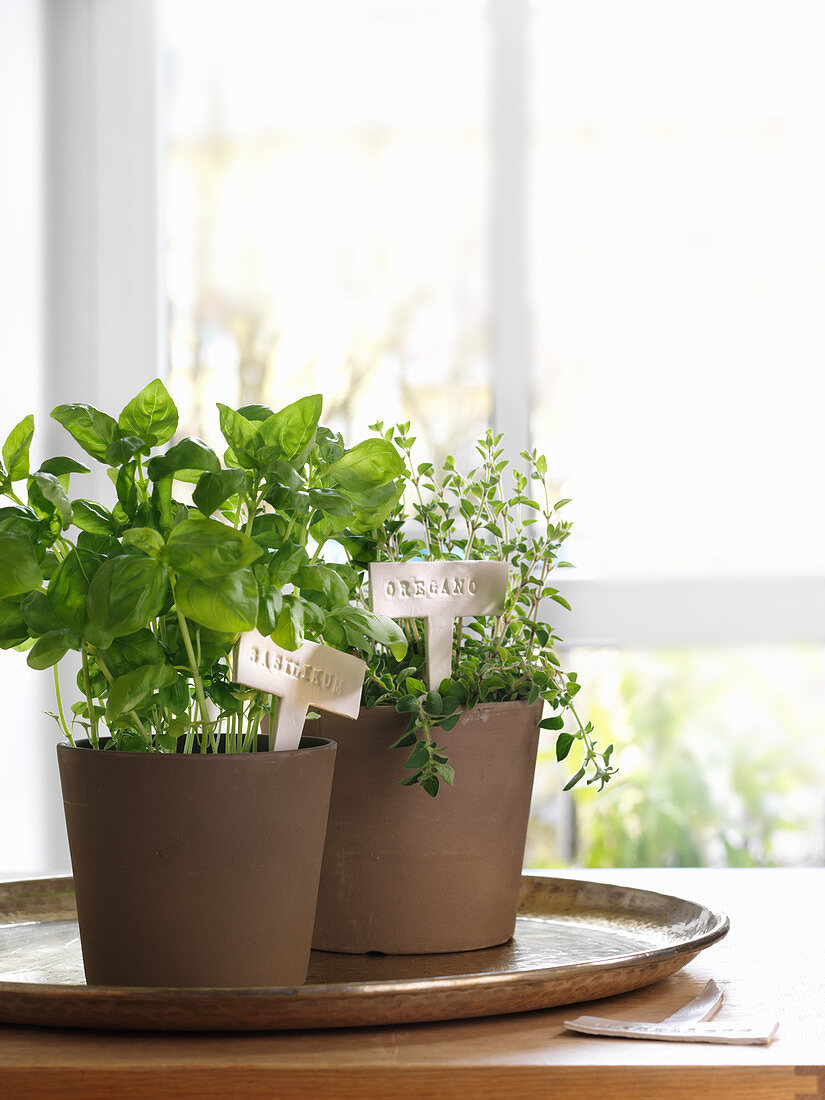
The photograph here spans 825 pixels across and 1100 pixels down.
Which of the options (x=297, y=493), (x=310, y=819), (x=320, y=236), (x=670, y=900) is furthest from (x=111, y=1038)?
(x=320, y=236)

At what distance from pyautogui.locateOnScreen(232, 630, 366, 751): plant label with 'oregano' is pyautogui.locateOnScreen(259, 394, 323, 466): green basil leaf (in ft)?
0.33

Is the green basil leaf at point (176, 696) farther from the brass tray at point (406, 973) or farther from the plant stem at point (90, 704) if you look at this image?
the brass tray at point (406, 973)

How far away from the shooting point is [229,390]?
7.07ft

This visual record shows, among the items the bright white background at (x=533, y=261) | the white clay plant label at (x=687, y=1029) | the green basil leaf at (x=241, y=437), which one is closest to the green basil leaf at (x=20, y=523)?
the green basil leaf at (x=241, y=437)

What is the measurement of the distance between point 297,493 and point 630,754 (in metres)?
1.70

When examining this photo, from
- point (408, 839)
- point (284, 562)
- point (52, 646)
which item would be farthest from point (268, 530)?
point (408, 839)

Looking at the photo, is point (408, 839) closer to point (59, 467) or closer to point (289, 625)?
point (289, 625)

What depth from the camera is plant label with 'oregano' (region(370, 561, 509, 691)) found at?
0.69 m

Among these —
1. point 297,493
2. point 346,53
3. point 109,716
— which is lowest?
point 109,716

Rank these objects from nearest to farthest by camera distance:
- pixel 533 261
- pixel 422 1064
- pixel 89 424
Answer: pixel 422 1064
pixel 89 424
pixel 533 261

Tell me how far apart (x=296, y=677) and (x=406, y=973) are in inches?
7.6

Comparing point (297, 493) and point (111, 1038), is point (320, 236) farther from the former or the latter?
point (111, 1038)

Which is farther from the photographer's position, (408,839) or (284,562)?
(408,839)

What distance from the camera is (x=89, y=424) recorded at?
1.96 feet
